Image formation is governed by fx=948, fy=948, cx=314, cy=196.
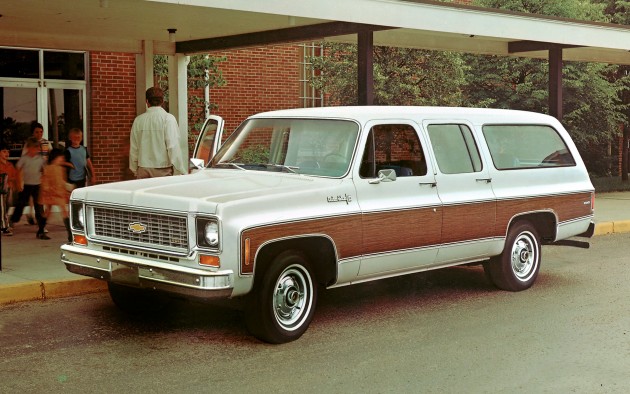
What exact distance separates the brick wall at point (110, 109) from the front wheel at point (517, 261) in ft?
35.2

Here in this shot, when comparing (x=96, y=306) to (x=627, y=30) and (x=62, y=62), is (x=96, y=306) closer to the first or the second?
(x=62, y=62)

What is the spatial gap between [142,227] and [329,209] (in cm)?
148

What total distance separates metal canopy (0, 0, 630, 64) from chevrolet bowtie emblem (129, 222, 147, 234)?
459cm

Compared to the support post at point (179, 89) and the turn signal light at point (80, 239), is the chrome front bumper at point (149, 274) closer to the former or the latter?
the turn signal light at point (80, 239)

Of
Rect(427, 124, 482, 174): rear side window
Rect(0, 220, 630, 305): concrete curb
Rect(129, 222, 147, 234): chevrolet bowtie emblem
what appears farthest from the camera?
Rect(0, 220, 630, 305): concrete curb

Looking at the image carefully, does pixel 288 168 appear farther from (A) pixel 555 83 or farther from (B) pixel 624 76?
(B) pixel 624 76

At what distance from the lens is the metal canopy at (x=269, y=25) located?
12.5m

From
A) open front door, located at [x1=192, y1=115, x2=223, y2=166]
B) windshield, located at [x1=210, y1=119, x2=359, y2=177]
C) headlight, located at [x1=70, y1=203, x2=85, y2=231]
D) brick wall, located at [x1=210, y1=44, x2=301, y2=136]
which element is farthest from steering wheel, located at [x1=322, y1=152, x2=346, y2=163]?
brick wall, located at [x1=210, y1=44, x2=301, y2=136]

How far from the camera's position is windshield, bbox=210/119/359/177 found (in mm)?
8102

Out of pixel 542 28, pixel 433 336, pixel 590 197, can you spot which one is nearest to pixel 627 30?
pixel 542 28

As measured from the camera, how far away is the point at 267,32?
15.1m

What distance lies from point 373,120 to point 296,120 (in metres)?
0.72

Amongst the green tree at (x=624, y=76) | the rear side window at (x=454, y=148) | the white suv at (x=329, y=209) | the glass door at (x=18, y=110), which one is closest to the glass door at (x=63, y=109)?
the glass door at (x=18, y=110)

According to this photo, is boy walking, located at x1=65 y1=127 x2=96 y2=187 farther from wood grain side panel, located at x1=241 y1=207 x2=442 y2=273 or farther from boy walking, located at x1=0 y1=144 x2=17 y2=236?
wood grain side panel, located at x1=241 y1=207 x2=442 y2=273
